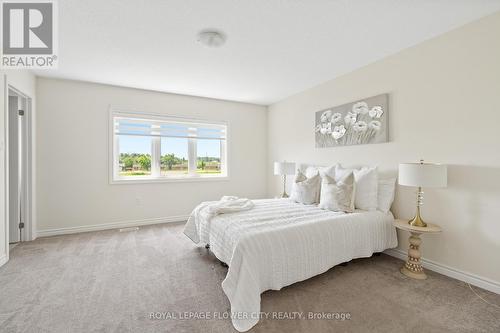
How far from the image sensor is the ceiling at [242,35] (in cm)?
194

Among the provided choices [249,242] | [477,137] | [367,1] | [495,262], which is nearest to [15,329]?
[249,242]

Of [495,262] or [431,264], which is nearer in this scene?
[495,262]

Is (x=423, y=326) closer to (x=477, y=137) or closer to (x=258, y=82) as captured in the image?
(x=477, y=137)

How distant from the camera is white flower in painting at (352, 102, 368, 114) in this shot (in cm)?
306

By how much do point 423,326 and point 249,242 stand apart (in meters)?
1.38

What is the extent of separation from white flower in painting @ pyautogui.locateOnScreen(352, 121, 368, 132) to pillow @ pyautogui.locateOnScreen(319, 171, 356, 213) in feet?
2.20

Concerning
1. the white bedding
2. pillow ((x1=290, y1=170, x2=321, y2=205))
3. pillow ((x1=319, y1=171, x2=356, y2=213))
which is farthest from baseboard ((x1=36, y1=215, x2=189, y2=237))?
pillow ((x1=319, y1=171, x2=356, y2=213))

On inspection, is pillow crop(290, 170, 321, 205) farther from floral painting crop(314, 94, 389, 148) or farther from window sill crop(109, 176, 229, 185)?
window sill crop(109, 176, 229, 185)

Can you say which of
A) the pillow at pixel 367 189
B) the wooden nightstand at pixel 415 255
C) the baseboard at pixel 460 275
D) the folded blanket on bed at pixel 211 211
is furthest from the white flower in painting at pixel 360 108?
the folded blanket on bed at pixel 211 211

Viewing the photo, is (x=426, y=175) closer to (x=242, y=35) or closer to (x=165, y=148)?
(x=242, y=35)

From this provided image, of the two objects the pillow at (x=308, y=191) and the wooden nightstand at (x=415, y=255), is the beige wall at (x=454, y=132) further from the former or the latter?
the pillow at (x=308, y=191)

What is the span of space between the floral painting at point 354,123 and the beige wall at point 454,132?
0.10m

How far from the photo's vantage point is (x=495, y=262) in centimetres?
201

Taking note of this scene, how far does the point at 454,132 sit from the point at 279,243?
83.3 inches
